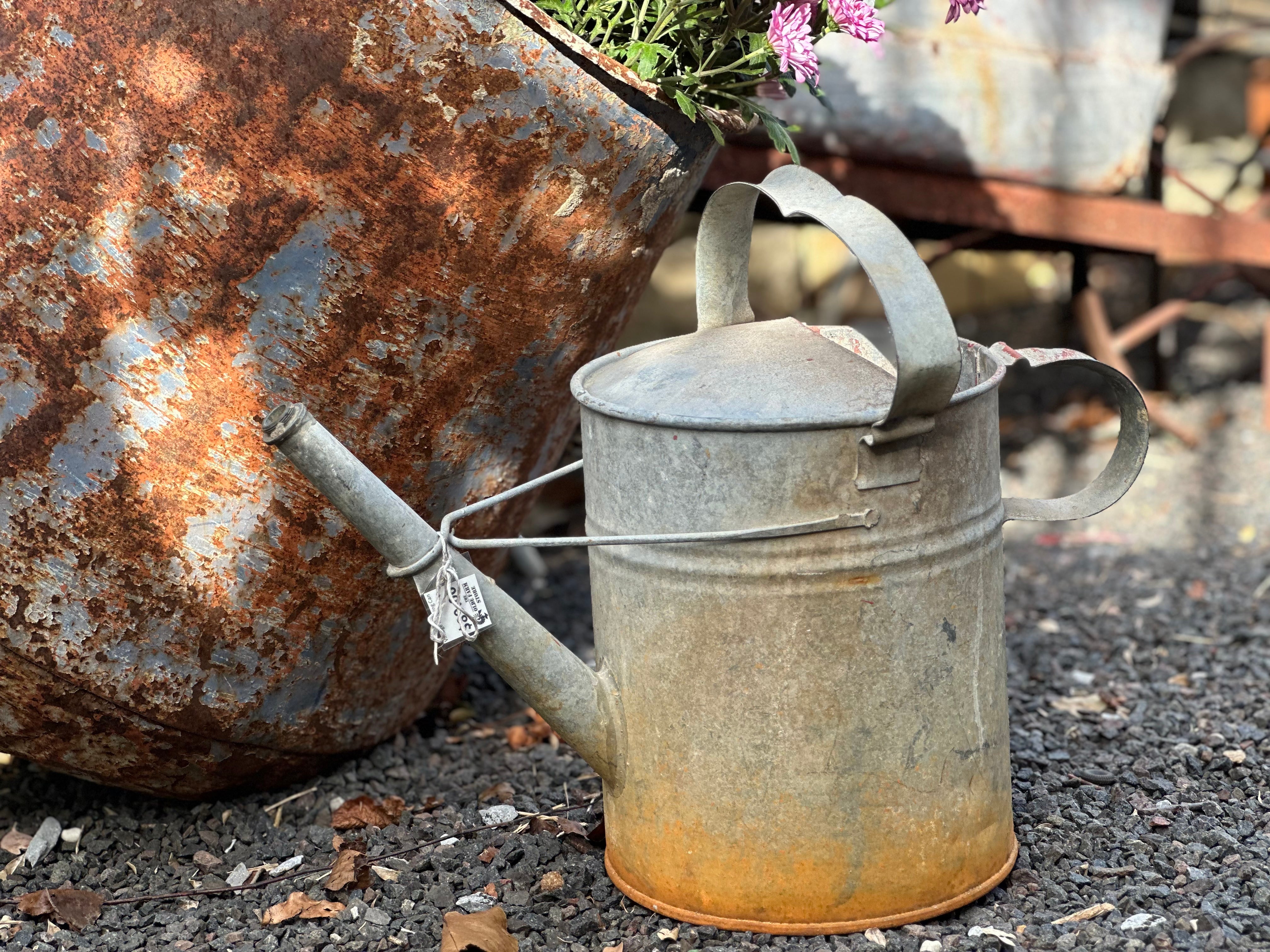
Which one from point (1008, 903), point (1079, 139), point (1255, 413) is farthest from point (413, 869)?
point (1255, 413)

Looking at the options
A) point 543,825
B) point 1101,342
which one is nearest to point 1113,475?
point 543,825

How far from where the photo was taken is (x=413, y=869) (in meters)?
2.09

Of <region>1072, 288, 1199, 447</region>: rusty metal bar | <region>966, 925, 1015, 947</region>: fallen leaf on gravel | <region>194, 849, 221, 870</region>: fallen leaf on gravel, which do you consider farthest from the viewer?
<region>1072, 288, 1199, 447</region>: rusty metal bar

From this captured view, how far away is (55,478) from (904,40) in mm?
2378

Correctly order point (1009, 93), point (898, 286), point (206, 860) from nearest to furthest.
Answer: point (898, 286) → point (206, 860) → point (1009, 93)

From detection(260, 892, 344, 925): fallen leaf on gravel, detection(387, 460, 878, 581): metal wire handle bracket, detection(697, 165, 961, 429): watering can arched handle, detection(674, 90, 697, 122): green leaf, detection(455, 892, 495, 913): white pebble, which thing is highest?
detection(674, 90, 697, 122): green leaf

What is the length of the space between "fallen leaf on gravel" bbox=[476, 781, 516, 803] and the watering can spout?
44 cm

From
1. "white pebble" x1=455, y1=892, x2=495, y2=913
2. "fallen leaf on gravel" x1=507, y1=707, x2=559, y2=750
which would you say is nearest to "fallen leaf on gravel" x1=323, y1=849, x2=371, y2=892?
"white pebble" x1=455, y1=892, x2=495, y2=913

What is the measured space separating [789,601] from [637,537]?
0.21 m

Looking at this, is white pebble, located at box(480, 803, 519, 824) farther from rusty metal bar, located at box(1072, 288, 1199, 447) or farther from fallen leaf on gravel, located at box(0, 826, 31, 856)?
rusty metal bar, located at box(1072, 288, 1199, 447)

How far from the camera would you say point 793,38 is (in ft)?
6.03

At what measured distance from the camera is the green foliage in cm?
193

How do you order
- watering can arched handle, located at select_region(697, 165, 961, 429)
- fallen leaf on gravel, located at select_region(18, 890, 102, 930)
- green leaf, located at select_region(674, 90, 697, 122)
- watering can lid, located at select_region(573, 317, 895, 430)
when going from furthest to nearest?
fallen leaf on gravel, located at select_region(18, 890, 102, 930), green leaf, located at select_region(674, 90, 697, 122), watering can lid, located at select_region(573, 317, 895, 430), watering can arched handle, located at select_region(697, 165, 961, 429)

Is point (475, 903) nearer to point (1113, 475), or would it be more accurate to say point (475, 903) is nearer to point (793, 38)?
point (1113, 475)
